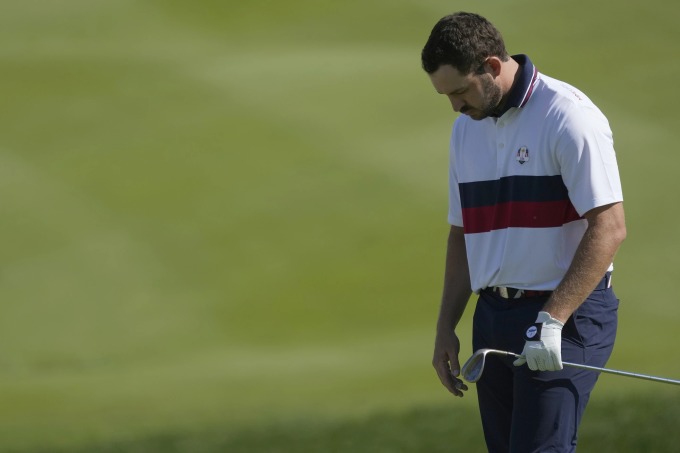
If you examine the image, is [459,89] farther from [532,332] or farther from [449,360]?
[449,360]

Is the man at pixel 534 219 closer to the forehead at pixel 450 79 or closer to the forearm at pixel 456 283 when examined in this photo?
the forehead at pixel 450 79

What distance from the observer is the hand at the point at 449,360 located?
13.9 ft

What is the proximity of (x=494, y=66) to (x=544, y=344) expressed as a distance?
889 millimetres

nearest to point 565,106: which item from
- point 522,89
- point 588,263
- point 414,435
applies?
point 522,89

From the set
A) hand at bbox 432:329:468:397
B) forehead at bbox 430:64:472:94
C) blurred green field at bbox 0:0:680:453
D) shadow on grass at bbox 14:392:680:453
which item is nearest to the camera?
forehead at bbox 430:64:472:94

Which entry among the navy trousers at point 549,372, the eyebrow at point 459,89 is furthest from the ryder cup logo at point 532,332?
the eyebrow at point 459,89

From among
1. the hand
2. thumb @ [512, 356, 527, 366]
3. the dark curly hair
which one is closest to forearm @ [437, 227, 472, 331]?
the hand

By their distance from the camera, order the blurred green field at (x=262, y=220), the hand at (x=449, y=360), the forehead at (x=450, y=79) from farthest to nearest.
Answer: the blurred green field at (x=262, y=220)
the hand at (x=449, y=360)
the forehead at (x=450, y=79)

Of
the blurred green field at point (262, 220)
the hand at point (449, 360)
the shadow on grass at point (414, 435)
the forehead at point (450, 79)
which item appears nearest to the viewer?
the forehead at point (450, 79)

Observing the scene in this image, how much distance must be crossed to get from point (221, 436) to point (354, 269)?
70.2 inches

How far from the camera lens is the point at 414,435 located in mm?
5684

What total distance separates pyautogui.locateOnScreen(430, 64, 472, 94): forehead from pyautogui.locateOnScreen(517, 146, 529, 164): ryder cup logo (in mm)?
270

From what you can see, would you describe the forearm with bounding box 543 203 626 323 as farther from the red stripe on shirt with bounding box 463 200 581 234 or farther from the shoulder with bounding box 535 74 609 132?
the shoulder with bounding box 535 74 609 132

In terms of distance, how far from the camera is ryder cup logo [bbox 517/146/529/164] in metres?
3.78
